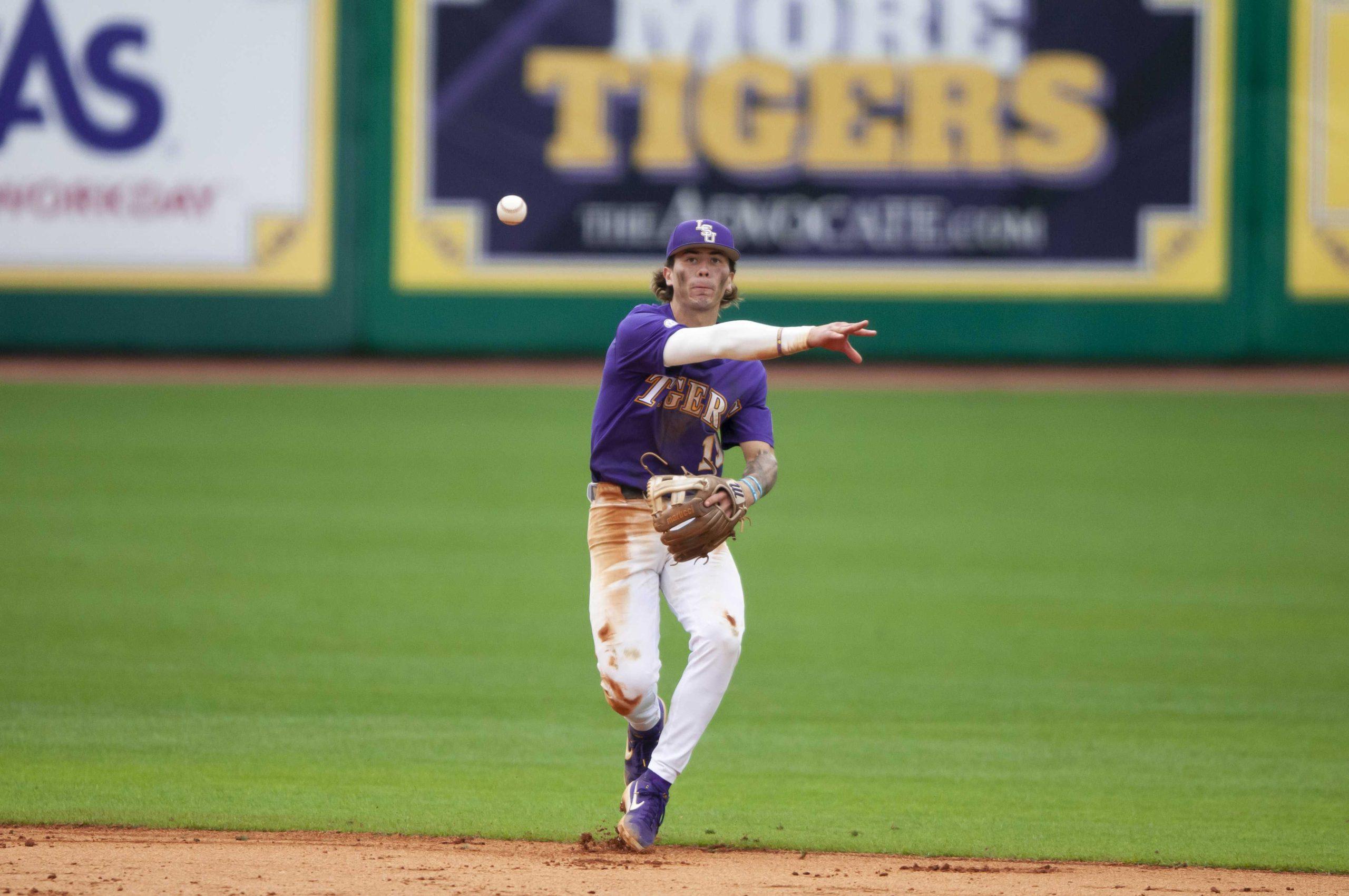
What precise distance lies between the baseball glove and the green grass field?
41.2 inches

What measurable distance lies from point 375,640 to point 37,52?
11564 millimetres

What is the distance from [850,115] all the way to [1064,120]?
7.70 feet

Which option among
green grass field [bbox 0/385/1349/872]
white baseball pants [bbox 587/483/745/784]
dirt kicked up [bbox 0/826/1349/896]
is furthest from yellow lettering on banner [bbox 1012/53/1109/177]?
dirt kicked up [bbox 0/826/1349/896]

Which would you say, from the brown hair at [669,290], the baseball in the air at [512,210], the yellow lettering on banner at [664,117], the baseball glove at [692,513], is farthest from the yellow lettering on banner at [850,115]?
the baseball glove at [692,513]

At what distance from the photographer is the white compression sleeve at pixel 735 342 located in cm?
466

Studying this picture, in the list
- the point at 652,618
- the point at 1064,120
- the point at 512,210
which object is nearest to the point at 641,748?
the point at 652,618

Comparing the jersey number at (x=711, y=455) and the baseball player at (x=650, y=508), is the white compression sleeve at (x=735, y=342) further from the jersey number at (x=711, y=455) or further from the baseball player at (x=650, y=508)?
the jersey number at (x=711, y=455)

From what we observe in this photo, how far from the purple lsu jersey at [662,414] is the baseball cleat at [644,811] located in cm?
95

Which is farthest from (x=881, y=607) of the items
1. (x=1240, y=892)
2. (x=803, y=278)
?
(x=803, y=278)

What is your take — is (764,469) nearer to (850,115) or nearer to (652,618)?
A: (652,618)

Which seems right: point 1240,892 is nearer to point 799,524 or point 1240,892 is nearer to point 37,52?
point 799,524

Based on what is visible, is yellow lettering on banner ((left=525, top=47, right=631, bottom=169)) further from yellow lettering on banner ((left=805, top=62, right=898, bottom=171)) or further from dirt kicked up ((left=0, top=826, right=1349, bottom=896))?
dirt kicked up ((left=0, top=826, right=1349, bottom=896))

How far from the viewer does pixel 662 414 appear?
522cm

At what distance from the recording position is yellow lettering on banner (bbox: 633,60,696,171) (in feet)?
57.7
